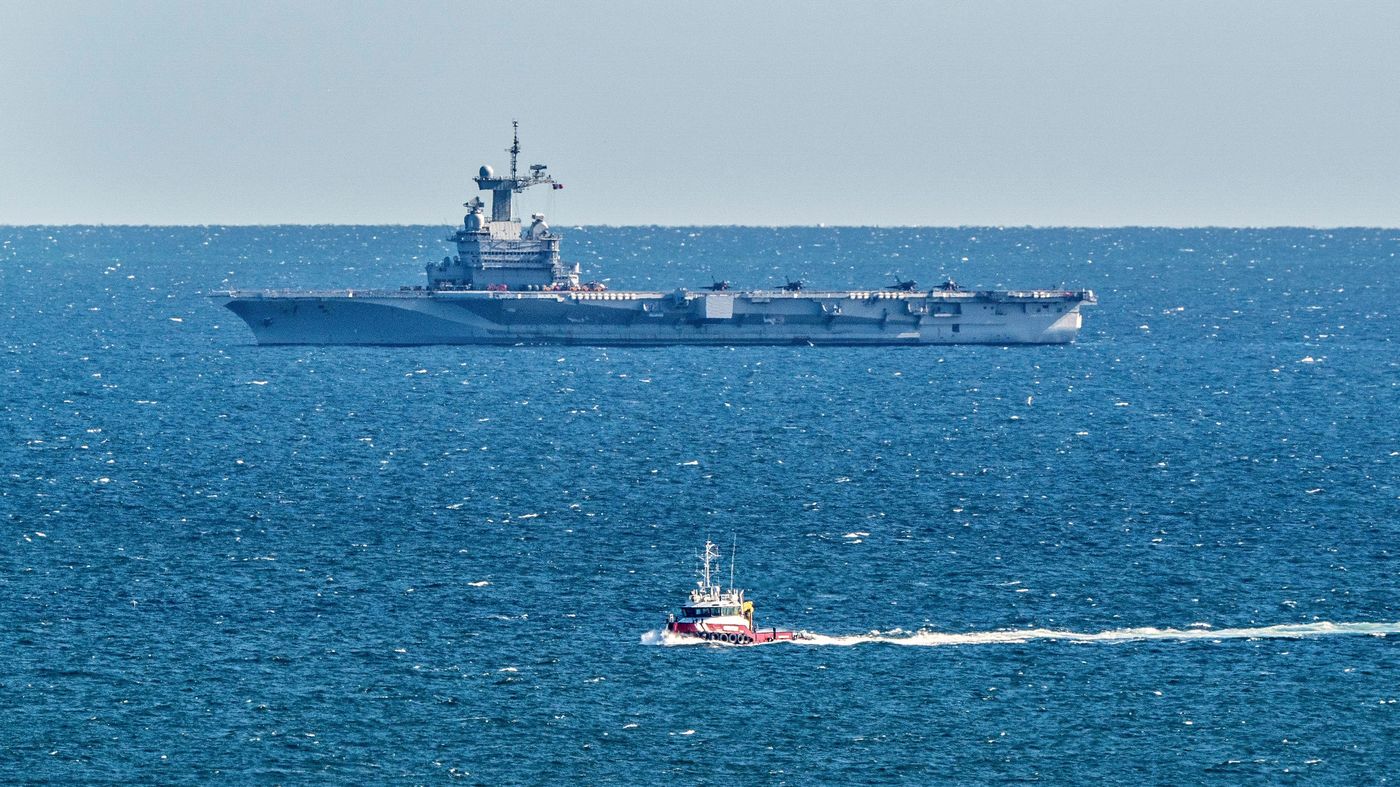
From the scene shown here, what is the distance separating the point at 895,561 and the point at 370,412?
3976cm

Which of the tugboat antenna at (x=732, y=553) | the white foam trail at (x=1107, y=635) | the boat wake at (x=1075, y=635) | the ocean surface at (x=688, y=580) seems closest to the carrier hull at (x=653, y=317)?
the ocean surface at (x=688, y=580)

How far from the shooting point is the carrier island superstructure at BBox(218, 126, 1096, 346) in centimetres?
11688

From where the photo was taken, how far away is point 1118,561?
6062 centimetres

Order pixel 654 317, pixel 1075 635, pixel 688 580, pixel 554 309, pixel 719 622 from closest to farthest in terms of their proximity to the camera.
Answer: pixel 719 622
pixel 1075 635
pixel 688 580
pixel 554 309
pixel 654 317

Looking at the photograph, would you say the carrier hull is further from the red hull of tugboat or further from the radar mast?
the red hull of tugboat

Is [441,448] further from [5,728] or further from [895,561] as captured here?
[5,728]

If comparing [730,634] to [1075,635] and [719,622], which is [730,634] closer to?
[719,622]

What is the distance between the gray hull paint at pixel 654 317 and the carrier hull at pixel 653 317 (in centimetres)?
6

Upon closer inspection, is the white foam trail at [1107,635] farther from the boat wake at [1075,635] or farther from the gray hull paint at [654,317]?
the gray hull paint at [654,317]

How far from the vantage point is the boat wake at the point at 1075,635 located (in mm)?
50844

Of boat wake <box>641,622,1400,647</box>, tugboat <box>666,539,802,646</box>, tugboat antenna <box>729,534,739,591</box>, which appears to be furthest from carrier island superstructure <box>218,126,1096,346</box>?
boat wake <box>641,622,1400,647</box>

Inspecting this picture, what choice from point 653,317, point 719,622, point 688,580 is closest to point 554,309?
point 653,317

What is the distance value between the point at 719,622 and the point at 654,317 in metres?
69.2

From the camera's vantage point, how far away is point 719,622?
51.3 metres
